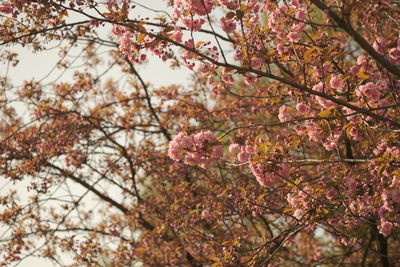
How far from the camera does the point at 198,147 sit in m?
3.46

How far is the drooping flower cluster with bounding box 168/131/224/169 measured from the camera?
343cm

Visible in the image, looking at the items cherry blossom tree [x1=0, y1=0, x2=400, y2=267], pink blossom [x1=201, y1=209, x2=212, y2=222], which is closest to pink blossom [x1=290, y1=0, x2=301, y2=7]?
cherry blossom tree [x1=0, y1=0, x2=400, y2=267]

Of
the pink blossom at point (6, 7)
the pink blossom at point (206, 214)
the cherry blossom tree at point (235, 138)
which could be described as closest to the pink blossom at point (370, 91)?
the cherry blossom tree at point (235, 138)

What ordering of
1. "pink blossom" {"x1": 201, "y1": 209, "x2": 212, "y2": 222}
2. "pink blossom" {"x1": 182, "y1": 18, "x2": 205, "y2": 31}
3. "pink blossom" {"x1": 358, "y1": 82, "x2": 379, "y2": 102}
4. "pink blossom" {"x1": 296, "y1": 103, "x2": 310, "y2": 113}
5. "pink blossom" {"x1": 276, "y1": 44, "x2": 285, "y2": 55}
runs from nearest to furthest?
"pink blossom" {"x1": 182, "y1": 18, "x2": 205, "y2": 31} < "pink blossom" {"x1": 358, "y1": 82, "x2": 379, "y2": 102} < "pink blossom" {"x1": 276, "y1": 44, "x2": 285, "y2": 55} < "pink blossom" {"x1": 296, "y1": 103, "x2": 310, "y2": 113} < "pink blossom" {"x1": 201, "y1": 209, "x2": 212, "y2": 222}

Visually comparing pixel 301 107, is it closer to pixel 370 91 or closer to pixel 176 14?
pixel 370 91

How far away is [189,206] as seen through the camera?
6.56 m

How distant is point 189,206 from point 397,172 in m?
3.79

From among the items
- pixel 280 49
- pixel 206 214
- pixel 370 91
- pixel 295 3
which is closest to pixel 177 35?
pixel 280 49

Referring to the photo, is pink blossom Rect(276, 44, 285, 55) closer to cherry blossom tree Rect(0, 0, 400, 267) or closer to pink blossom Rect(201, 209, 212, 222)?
cherry blossom tree Rect(0, 0, 400, 267)

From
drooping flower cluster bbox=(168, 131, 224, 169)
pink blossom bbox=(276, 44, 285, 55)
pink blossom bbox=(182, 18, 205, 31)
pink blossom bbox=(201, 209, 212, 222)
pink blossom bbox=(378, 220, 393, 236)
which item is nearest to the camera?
drooping flower cluster bbox=(168, 131, 224, 169)

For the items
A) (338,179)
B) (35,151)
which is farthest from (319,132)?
(35,151)

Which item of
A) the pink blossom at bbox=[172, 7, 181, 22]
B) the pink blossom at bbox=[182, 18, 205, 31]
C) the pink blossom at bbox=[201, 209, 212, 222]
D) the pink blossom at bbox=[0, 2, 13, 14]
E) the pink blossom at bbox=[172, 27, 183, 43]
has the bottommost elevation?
the pink blossom at bbox=[201, 209, 212, 222]

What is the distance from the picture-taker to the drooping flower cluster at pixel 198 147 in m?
3.43

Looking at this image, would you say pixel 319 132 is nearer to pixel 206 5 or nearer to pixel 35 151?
pixel 206 5
